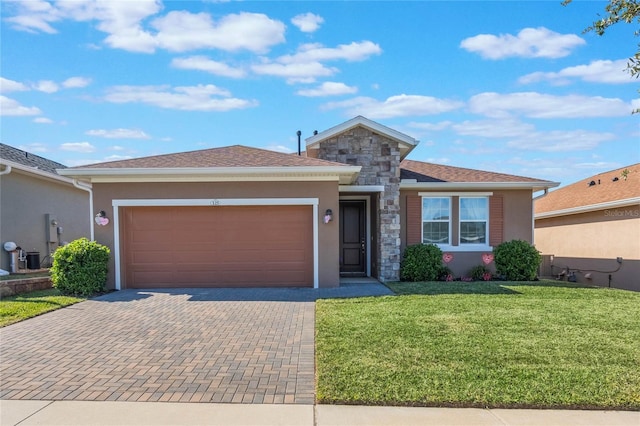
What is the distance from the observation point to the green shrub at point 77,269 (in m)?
9.30

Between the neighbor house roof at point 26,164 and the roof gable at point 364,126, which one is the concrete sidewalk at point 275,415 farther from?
the neighbor house roof at point 26,164

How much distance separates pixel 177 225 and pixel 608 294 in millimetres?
11126

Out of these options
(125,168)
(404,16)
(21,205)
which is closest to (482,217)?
(404,16)

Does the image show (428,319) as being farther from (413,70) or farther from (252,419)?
(413,70)

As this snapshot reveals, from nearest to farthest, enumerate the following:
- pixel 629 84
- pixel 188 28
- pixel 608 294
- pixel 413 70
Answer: pixel 629 84 < pixel 188 28 < pixel 608 294 < pixel 413 70

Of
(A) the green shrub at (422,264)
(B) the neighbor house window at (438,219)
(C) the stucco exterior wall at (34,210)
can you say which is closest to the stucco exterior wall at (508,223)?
(B) the neighbor house window at (438,219)

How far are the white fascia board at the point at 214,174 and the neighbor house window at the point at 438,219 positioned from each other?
3748mm

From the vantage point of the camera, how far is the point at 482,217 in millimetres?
13109

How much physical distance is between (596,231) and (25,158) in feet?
69.8

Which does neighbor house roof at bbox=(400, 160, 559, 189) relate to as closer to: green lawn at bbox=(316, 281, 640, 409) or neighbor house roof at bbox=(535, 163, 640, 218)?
neighbor house roof at bbox=(535, 163, 640, 218)

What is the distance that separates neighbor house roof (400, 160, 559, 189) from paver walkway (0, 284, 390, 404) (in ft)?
19.6

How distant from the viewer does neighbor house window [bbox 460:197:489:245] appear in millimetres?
13078

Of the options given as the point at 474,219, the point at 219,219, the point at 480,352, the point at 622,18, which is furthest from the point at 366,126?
the point at 480,352

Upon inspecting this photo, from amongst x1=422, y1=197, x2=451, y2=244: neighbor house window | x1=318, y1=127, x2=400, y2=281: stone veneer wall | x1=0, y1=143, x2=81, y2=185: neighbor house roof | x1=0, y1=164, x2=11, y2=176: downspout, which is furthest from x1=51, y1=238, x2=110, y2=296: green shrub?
x1=422, y1=197, x2=451, y2=244: neighbor house window
